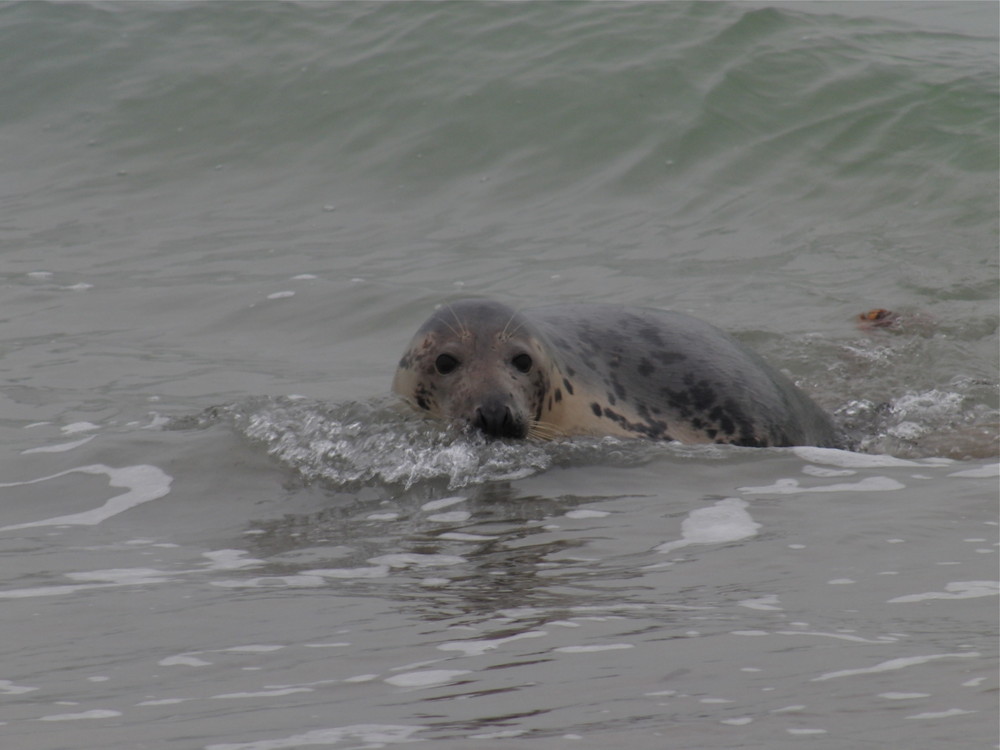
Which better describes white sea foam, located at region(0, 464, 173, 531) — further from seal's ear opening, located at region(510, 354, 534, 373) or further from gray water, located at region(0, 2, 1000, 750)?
seal's ear opening, located at region(510, 354, 534, 373)

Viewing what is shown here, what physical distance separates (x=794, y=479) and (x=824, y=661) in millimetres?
2055

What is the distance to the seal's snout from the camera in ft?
16.5

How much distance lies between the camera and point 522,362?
5.25 m

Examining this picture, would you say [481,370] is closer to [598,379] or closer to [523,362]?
[523,362]

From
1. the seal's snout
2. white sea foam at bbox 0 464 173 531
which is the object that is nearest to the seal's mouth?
the seal's snout

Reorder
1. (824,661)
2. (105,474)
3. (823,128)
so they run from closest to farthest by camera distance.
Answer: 1. (824,661)
2. (105,474)
3. (823,128)

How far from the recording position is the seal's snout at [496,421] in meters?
5.04

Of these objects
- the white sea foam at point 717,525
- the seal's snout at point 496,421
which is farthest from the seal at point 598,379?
the white sea foam at point 717,525

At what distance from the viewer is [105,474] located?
5.24 m

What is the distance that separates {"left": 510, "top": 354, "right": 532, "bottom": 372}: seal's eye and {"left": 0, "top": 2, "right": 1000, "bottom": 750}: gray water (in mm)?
351

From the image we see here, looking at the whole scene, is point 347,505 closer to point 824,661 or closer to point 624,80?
point 824,661

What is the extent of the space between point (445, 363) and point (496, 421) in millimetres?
376

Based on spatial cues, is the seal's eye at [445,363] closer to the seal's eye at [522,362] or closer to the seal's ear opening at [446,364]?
the seal's ear opening at [446,364]

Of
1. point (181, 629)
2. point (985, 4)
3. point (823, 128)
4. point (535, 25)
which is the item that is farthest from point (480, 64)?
point (181, 629)
